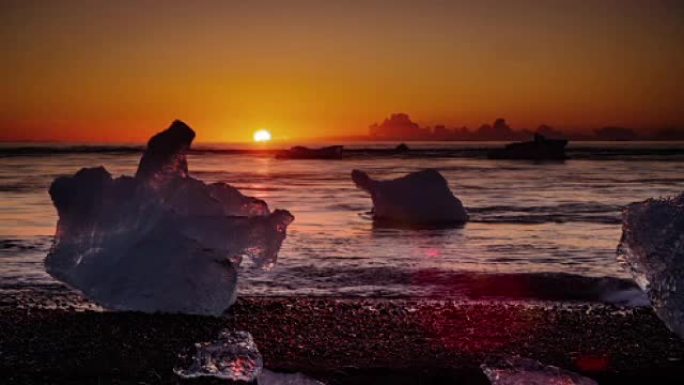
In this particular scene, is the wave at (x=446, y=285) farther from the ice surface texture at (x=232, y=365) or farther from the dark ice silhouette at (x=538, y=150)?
the dark ice silhouette at (x=538, y=150)

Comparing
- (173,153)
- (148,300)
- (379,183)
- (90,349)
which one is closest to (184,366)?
(90,349)

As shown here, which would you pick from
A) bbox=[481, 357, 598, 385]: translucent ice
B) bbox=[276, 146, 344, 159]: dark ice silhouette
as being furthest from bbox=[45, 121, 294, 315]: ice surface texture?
bbox=[276, 146, 344, 159]: dark ice silhouette

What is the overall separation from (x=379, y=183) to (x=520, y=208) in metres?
6.18

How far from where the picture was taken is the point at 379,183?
17203mm

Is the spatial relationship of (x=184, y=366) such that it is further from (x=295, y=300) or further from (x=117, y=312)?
(x=295, y=300)

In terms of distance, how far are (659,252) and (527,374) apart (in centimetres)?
183

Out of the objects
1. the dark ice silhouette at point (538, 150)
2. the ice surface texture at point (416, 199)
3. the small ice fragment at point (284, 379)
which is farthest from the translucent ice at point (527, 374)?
the dark ice silhouette at point (538, 150)

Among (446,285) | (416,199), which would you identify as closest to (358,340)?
(446,285)

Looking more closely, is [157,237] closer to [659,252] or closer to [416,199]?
[659,252]

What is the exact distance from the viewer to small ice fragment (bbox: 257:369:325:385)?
509cm

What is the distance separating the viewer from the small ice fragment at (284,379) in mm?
5086

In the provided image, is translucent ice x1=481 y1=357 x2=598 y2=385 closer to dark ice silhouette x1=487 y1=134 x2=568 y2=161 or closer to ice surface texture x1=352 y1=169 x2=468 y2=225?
ice surface texture x1=352 y1=169 x2=468 y2=225

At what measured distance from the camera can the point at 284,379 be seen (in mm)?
5168

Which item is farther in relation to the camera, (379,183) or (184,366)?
(379,183)
